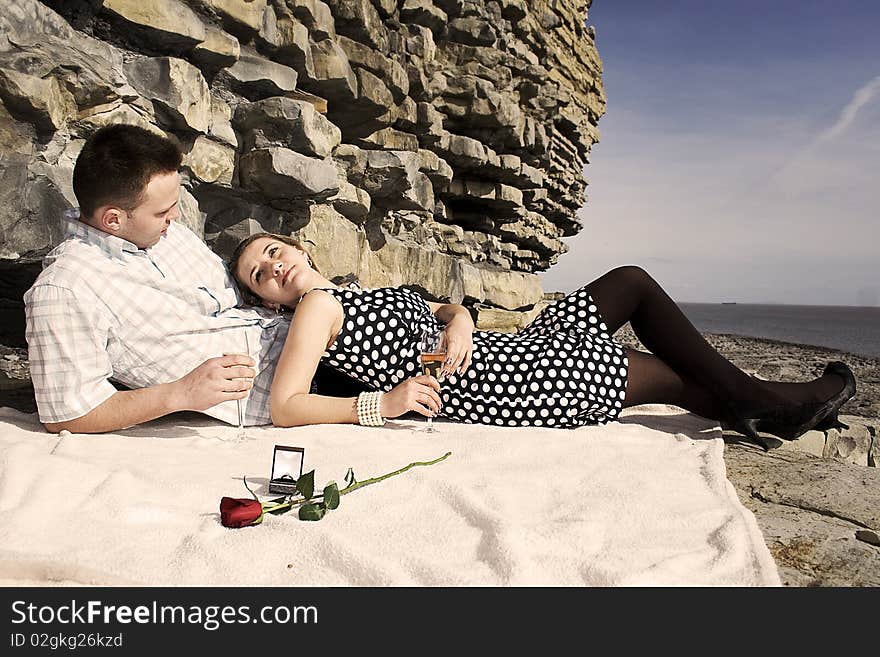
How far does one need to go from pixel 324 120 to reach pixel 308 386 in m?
1.71

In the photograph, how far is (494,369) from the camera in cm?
263

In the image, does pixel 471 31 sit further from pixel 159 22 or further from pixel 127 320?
pixel 127 320

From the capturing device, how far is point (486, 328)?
5324 millimetres

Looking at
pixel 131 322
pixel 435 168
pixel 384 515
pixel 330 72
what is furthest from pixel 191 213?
pixel 435 168

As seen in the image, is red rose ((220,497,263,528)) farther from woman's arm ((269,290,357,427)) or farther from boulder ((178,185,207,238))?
boulder ((178,185,207,238))

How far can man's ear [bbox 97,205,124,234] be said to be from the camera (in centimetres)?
226

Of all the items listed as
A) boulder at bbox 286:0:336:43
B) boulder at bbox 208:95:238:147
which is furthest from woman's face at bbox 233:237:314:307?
boulder at bbox 286:0:336:43

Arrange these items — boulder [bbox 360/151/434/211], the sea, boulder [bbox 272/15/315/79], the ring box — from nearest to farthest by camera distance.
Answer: the ring box, boulder [bbox 272/15/315/79], boulder [bbox 360/151/434/211], the sea

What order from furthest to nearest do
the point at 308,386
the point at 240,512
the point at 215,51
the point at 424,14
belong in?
the point at 424,14
the point at 215,51
the point at 308,386
the point at 240,512

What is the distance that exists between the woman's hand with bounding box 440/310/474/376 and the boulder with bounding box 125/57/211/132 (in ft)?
4.56

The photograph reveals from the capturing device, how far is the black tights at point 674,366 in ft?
8.65

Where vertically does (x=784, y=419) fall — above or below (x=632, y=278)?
below
